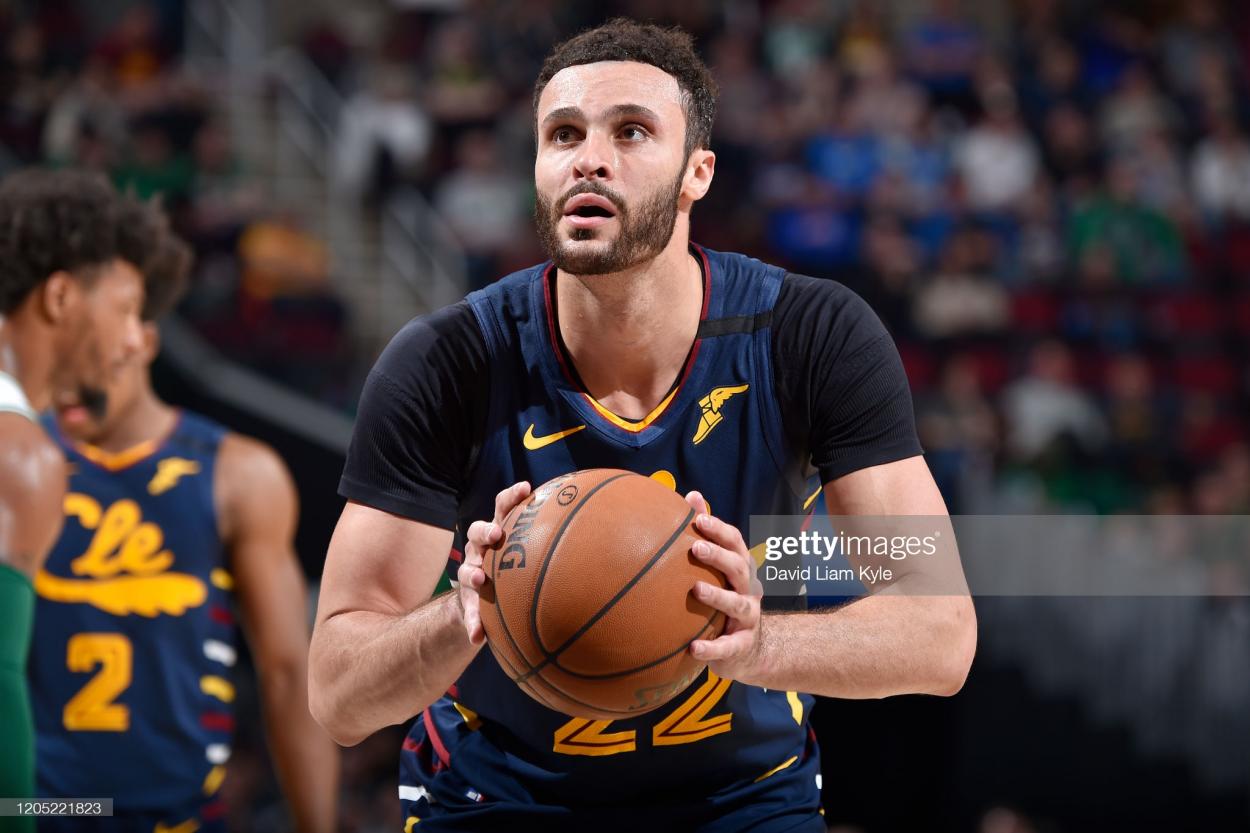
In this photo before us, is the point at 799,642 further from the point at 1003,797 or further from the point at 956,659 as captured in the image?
the point at 1003,797

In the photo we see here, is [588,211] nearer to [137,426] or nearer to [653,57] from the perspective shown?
[653,57]

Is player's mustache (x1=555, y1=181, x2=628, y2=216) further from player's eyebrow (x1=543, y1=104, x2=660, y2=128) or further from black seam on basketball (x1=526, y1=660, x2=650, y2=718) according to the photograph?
black seam on basketball (x1=526, y1=660, x2=650, y2=718)

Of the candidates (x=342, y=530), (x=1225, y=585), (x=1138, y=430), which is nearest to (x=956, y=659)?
(x=342, y=530)

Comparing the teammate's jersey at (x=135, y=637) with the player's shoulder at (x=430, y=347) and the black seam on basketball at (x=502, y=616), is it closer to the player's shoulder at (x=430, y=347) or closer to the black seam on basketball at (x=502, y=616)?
the player's shoulder at (x=430, y=347)

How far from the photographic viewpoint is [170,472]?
490 centimetres

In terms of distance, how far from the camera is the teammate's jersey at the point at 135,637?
14.9 feet

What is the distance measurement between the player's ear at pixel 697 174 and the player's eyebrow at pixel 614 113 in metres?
0.17

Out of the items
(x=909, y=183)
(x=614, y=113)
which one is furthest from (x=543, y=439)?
(x=909, y=183)

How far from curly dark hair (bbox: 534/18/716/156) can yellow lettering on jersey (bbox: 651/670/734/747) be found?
1210 mm

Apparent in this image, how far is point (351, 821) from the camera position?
788 centimetres

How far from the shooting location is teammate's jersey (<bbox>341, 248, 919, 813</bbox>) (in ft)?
10.6

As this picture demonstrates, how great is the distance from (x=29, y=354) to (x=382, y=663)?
154 cm

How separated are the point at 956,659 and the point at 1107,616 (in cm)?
600

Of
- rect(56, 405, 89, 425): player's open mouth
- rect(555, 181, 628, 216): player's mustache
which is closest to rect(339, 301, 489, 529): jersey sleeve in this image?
rect(555, 181, 628, 216): player's mustache
